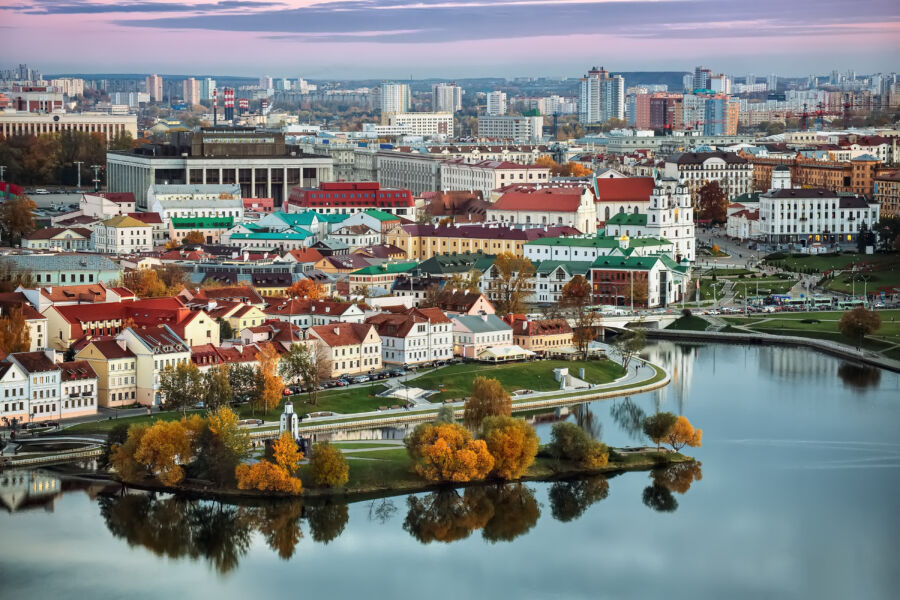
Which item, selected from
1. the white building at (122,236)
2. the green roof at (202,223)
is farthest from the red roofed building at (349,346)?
the green roof at (202,223)

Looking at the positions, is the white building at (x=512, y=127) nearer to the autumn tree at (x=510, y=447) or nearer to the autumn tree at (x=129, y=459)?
the autumn tree at (x=510, y=447)

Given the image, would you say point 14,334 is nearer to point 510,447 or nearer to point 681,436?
point 510,447

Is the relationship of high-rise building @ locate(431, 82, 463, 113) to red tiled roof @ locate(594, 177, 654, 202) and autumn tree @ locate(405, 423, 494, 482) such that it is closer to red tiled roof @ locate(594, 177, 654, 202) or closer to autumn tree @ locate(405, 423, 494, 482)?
red tiled roof @ locate(594, 177, 654, 202)

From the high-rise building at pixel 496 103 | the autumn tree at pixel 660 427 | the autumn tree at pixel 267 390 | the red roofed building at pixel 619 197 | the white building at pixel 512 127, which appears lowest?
the autumn tree at pixel 660 427

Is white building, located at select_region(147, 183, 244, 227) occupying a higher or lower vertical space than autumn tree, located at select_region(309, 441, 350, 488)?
higher

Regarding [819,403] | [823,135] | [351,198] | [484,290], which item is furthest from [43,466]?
[823,135]

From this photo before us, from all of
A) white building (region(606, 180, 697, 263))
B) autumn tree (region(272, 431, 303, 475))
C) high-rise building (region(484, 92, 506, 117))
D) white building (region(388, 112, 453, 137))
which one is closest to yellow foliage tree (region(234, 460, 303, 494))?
autumn tree (region(272, 431, 303, 475))

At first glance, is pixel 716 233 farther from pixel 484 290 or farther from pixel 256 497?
pixel 256 497
